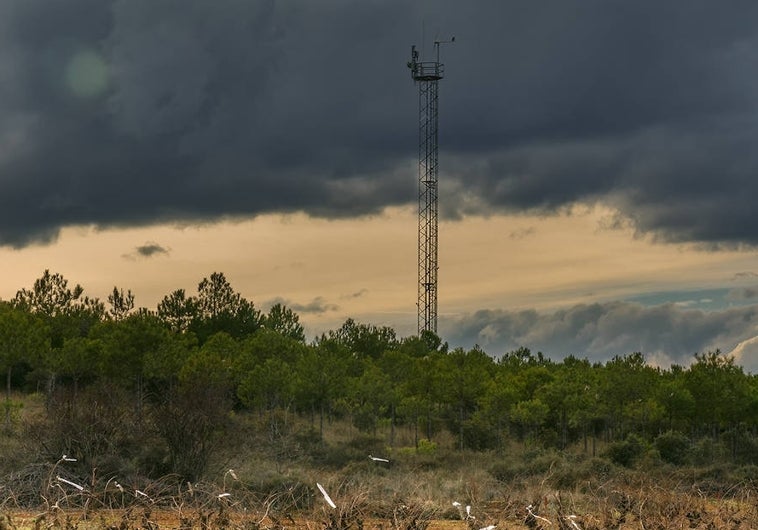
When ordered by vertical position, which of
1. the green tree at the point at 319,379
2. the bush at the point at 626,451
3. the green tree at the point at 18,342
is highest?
the green tree at the point at 18,342

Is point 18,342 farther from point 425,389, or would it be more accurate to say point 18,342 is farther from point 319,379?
point 425,389

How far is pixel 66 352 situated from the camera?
60.1m

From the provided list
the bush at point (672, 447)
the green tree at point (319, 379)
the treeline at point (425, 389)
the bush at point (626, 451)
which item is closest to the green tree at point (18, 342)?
the treeline at point (425, 389)

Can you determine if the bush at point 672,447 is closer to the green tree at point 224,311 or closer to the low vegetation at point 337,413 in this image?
the low vegetation at point 337,413

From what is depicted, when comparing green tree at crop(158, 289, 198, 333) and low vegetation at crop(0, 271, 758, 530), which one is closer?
low vegetation at crop(0, 271, 758, 530)

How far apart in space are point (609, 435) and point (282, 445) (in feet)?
71.6

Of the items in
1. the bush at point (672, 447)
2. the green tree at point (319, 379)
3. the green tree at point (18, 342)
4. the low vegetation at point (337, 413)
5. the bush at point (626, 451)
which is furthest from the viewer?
the green tree at point (18, 342)

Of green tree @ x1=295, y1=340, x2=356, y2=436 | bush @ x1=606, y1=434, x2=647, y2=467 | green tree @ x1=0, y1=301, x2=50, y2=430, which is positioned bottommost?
bush @ x1=606, y1=434, x2=647, y2=467

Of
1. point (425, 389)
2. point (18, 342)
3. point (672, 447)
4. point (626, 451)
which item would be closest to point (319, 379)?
point (425, 389)

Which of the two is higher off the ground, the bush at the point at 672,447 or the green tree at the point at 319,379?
the green tree at the point at 319,379

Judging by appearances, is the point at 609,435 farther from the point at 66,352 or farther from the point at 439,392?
the point at 66,352

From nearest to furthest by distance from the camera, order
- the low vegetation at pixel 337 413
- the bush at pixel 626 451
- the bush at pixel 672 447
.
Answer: the low vegetation at pixel 337 413 → the bush at pixel 626 451 → the bush at pixel 672 447

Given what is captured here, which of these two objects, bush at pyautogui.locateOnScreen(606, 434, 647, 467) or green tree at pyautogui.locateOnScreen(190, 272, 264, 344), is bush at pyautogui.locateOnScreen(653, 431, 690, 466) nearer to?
bush at pyautogui.locateOnScreen(606, 434, 647, 467)

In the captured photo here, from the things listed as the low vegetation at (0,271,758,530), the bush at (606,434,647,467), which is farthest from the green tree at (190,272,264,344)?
the bush at (606,434,647,467)
